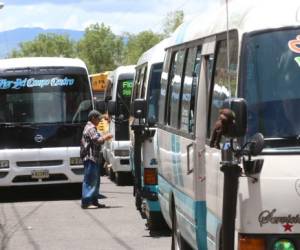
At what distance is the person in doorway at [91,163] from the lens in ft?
51.7

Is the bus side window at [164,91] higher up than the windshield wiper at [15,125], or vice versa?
the bus side window at [164,91]

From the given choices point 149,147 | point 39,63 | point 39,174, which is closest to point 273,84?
point 149,147

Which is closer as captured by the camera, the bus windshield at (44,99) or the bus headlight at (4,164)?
the bus headlight at (4,164)

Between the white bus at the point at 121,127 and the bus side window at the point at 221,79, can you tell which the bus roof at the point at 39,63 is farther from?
the bus side window at the point at 221,79

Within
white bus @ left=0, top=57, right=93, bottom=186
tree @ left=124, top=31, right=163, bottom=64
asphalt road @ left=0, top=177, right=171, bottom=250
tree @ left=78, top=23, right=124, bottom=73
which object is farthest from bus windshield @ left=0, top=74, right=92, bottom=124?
tree @ left=78, top=23, right=124, bottom=73

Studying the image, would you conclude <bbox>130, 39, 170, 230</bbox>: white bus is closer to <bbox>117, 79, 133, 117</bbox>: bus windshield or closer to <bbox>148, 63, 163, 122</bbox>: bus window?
<bbox>148, 63, 163, 122</bbox>: bus window

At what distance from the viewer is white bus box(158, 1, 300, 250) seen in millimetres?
5785

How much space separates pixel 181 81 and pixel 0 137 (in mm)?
9182

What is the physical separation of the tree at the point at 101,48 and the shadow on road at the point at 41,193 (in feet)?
257

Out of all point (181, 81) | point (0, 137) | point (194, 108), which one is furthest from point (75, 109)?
point (194, 108)

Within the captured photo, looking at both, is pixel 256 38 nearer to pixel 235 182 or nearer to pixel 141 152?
pixel 235 182

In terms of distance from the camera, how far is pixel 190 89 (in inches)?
333

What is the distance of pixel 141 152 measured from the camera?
1275 cm

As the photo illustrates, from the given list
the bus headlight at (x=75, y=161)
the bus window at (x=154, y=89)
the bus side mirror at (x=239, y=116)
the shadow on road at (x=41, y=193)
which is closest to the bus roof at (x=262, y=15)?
the bus side mirror at (x=239, y=116)
